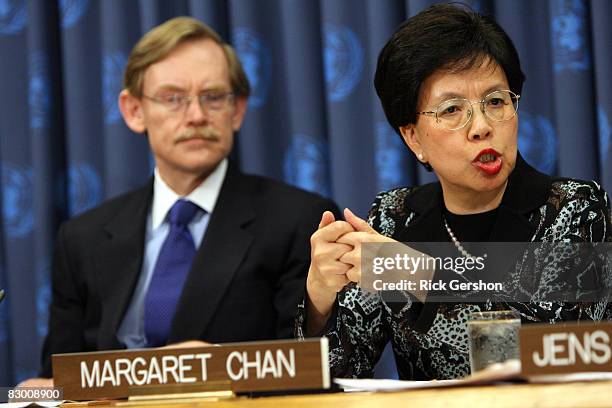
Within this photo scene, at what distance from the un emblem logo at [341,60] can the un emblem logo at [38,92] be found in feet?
3.14

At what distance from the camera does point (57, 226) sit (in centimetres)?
296

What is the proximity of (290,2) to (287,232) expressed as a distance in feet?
2.30

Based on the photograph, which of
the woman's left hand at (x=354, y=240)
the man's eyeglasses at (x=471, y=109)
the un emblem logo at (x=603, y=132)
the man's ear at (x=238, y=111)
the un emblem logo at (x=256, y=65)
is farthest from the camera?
the un emblem logo at (x=256, y=65)

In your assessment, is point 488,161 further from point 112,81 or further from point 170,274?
point 112,81

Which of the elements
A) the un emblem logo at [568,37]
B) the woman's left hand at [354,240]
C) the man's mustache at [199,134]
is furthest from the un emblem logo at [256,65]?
the woman's left hand at [354,240]

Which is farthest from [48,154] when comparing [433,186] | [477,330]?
[477,330]

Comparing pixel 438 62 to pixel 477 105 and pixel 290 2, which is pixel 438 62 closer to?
pixel 477 105

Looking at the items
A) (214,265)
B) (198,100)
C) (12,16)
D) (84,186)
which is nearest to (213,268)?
(214,265)

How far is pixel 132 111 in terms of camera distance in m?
2.75

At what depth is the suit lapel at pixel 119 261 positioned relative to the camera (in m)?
2.45

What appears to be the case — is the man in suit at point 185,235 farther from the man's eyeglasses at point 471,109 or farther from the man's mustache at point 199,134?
the man's eyeglasses at point 471,109

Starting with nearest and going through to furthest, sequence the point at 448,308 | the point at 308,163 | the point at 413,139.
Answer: the point at 448,308 → the point at 413,139 → the point at 308,163

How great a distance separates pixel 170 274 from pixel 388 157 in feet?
2.26

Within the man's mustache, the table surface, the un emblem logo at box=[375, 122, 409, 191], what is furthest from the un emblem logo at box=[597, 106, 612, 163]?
the table surface
